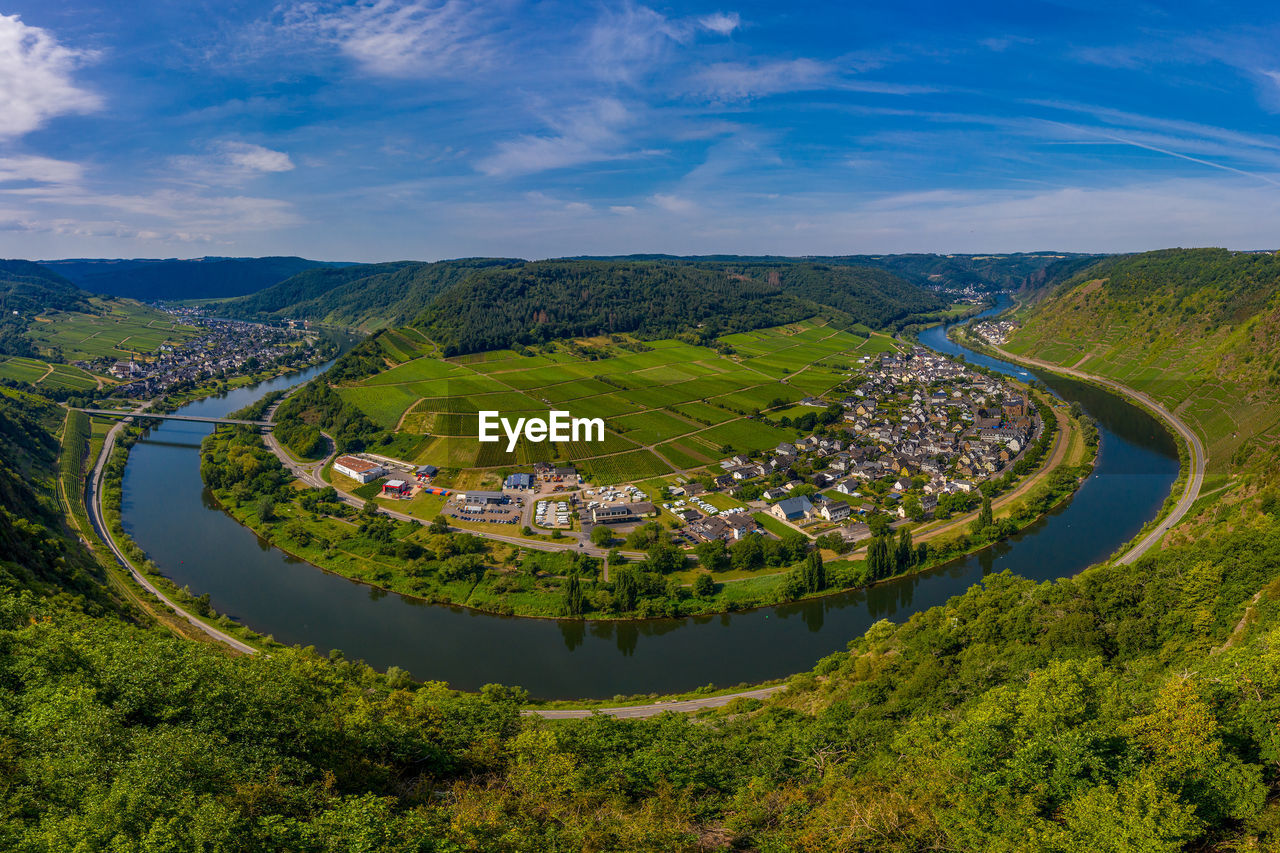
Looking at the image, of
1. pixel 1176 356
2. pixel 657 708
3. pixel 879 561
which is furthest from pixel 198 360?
pixel 1176 356

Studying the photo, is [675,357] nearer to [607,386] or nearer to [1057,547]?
[607,386]

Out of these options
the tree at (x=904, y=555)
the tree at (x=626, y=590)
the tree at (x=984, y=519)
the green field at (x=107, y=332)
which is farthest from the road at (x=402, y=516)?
the green field at (x=107, y=332)

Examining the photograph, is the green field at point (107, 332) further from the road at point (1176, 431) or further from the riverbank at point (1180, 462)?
the road at point (1176, 431)

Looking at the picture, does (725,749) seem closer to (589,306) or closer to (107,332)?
(589,306)

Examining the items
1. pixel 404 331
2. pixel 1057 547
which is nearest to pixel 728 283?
pixel 404 331

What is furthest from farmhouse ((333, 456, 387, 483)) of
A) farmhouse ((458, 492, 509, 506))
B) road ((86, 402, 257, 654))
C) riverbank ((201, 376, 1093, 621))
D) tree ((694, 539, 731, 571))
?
tree ((694, 539, 731, 571))
